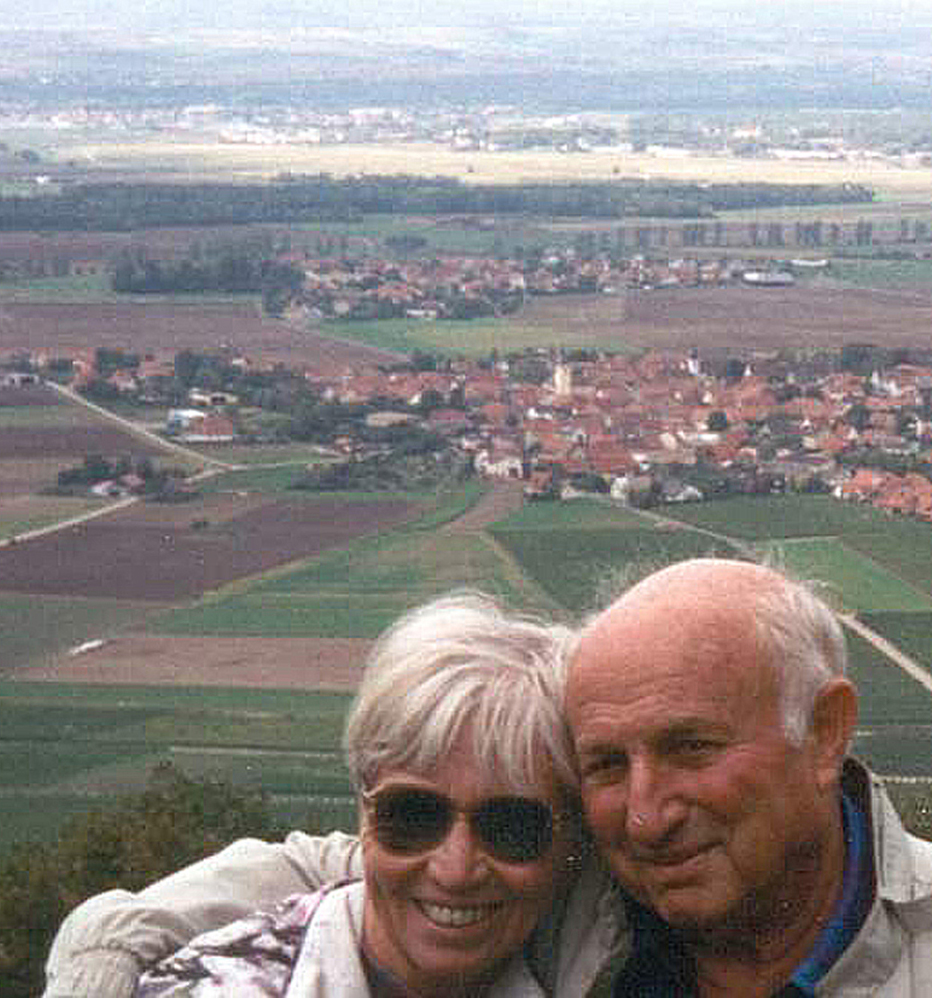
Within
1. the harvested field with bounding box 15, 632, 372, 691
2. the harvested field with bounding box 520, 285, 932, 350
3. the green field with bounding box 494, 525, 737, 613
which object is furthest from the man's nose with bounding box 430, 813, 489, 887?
the harvested field with bounding box 520, 285, 932, 350

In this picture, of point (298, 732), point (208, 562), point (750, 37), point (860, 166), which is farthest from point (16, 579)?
point (750, 37)

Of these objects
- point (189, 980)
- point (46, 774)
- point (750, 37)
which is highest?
point (189, 980)

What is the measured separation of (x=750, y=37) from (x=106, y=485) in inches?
6647

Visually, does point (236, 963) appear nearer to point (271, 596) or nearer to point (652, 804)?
point (652, 804)

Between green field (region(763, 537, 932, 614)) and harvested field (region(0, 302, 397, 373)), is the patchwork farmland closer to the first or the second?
green field (region(763, 537, 932, 614))

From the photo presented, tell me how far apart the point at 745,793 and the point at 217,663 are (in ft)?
66.0

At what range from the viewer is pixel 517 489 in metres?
34.0

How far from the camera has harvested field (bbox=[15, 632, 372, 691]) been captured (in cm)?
2089

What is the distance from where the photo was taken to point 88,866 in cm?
815

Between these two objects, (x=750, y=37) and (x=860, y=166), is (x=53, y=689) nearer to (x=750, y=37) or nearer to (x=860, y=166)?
(x=860, y=166)

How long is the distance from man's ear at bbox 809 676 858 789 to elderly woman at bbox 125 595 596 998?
0.20 m

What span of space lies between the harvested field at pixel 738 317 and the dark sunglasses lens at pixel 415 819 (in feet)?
159

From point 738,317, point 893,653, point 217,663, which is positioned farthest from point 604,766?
point 738,317

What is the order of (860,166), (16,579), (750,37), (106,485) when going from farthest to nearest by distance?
1. (750,37)
2. (860,166)
3. (106,485)
4. (16,579)
